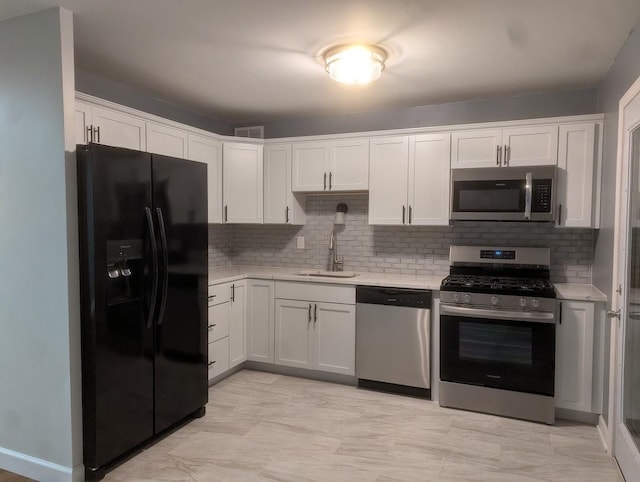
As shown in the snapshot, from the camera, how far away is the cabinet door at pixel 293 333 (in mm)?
3982

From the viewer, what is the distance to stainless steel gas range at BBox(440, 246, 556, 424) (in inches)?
124

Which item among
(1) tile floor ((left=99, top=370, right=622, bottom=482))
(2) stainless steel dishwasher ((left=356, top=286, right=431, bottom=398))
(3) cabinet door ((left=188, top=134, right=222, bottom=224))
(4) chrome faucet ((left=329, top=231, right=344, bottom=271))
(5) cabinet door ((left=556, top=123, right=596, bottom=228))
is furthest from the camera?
(4) chrome faucet ((left=329, top=231, right=344, bottom=271))

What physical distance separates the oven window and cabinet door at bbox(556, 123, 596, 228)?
934 millimetres

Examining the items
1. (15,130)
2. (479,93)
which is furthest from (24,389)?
(479,93)

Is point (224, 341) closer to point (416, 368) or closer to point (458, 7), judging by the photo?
point (416, 368)

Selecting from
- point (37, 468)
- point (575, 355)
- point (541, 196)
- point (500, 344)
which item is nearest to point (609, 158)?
point (541, 196)

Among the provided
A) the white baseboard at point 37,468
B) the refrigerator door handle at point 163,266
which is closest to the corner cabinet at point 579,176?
the refrigerator door handle at point 163,266

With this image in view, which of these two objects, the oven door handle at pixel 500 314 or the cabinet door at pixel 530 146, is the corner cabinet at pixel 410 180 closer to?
the cabinet door at pixel 530 146

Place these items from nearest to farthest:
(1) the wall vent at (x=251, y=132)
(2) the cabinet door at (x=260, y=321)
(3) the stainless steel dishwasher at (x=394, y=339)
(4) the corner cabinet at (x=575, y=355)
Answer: (4) the corner cabinet at (x=575, y=355) → (3) the stainless steel dishwasher at (x=394, y=339) → (2) the cabinet door at (x=260, y=321) → (1) the wall vent at (x=251, y=132)

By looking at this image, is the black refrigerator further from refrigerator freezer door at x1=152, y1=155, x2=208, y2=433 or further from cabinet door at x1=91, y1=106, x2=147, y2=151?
cabinet door at x1=91, y1=106, x2=147, y2=151

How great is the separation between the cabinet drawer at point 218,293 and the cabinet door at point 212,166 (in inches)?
25.4

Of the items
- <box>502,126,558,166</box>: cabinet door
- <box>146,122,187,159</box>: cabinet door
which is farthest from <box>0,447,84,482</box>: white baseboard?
<box>502,126,558,166</box>: cabinet door

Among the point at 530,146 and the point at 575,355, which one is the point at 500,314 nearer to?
the point at 575,355

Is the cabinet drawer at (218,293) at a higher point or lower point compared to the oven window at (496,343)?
higher
